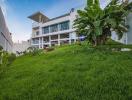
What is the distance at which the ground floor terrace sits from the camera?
4793 cm

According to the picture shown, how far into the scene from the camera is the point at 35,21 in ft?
216

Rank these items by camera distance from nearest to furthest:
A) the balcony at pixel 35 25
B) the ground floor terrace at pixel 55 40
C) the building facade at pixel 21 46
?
the ground floor terrace at pixel 55 40
the balcony at pixel 35 25
the building facade at pixel 21 46

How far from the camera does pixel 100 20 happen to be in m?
19.7

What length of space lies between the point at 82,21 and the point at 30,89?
1377cm

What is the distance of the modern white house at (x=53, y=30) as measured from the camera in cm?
4858

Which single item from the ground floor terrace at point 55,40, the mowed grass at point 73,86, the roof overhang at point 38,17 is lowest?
the mowed grass at point 73,86

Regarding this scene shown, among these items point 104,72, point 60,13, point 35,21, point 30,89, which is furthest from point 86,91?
point 35,21

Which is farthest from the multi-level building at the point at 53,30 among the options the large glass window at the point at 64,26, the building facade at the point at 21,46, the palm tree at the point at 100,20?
the palm tree at the point at 100,20

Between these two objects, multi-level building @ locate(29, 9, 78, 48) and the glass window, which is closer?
multi-level building @ locate(29, 9, 78, 48)

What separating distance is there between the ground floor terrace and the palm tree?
23.6 m

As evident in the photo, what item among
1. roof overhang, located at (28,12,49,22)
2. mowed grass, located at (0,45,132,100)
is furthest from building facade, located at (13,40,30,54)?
mowed grass, located at (0,45,132,100)

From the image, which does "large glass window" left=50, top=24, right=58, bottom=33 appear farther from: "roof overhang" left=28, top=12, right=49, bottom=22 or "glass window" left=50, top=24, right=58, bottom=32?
"roof overhang" left=28, top=12, right=49, bottom=22

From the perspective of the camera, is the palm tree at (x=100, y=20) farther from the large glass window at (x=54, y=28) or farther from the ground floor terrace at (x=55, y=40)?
the large glass window at (x=54, y=28)

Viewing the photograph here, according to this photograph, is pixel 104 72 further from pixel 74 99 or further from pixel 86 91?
pixel 74 99
